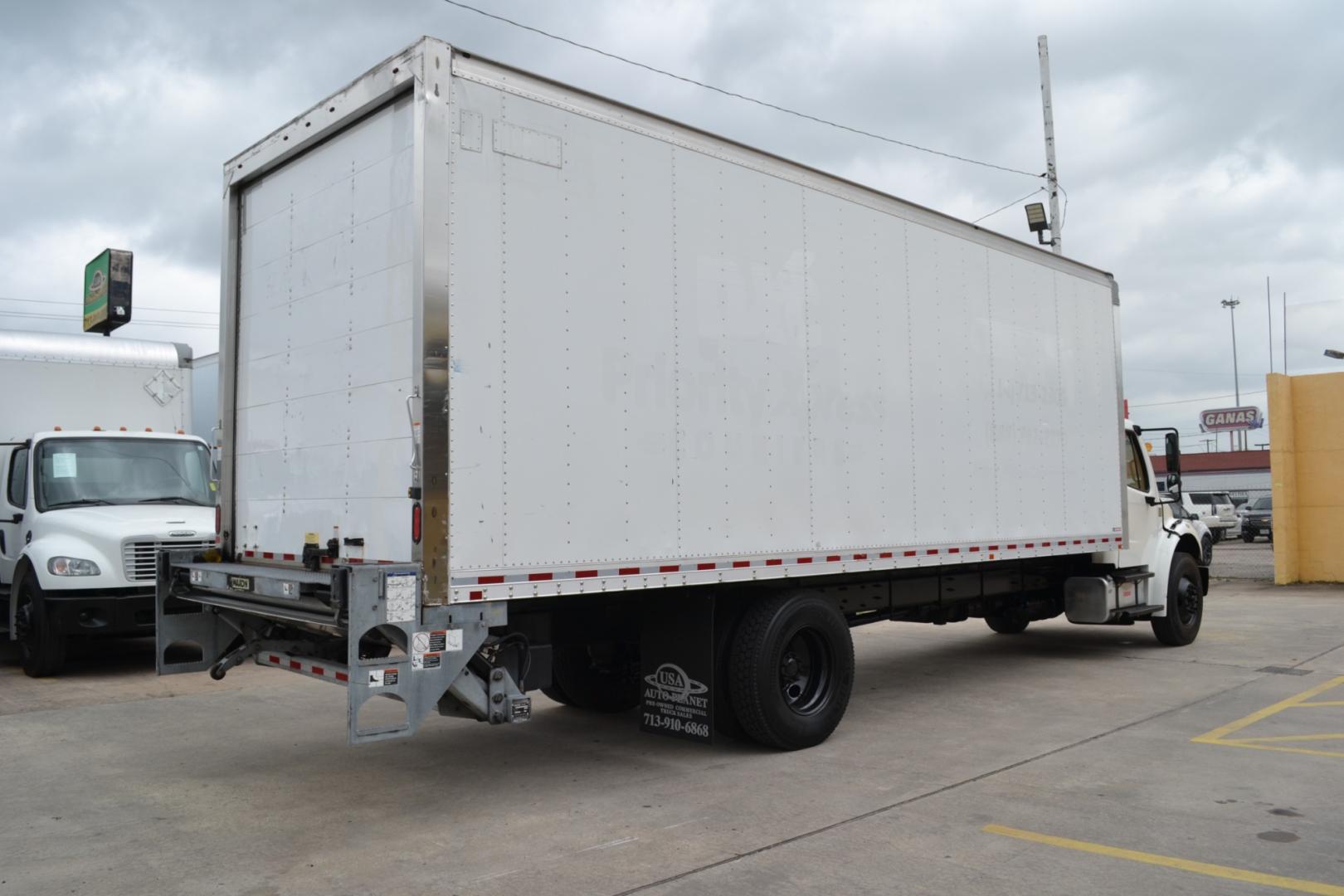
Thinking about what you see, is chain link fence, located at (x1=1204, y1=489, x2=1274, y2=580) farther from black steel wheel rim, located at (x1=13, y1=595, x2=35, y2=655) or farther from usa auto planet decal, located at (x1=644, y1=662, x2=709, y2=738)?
black steel wheel rim, located at (x1=13, y1=595, x2=35, y2=655)

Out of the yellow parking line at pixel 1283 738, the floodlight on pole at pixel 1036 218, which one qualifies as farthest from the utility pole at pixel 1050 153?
the yellow parking line at pixel 1283 738

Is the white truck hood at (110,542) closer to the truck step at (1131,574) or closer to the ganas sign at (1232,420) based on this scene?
the truck step at (1131,574)

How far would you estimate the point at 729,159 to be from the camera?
675 centimetres

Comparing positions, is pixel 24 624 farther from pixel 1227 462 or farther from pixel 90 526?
pixel 1227 462

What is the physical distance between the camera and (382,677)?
16.5 feet

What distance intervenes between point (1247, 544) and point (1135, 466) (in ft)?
95.4

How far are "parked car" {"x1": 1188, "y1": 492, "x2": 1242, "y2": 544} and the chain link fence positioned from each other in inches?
1.1

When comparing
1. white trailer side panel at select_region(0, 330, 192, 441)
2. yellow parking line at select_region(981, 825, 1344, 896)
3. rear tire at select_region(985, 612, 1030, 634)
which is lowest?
yellow parking line at select_region(981, 825, 1344, 896)

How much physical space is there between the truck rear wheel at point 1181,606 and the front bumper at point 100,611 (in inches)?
412

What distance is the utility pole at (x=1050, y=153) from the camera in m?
20.0

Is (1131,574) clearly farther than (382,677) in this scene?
Yes

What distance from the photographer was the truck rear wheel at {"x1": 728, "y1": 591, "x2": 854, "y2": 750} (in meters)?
6.59

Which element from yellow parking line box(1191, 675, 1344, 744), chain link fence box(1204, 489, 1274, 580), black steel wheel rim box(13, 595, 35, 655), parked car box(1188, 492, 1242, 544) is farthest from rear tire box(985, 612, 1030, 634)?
parked car box(1188, 492, 1242, 544)

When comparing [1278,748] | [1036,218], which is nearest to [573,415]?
[1278,748]
